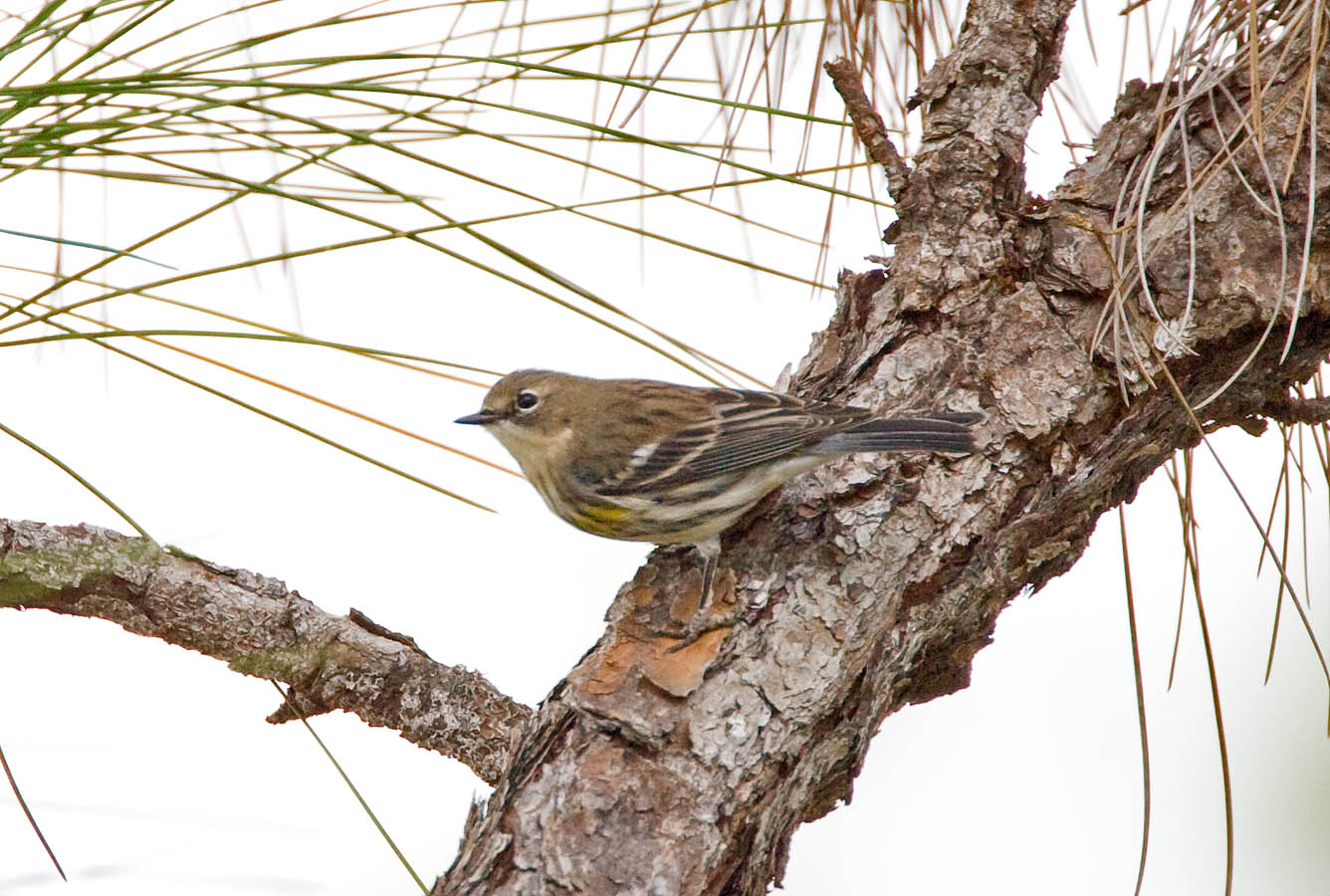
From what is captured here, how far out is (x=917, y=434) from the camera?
5.58 ft

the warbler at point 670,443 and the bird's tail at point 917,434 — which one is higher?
the warbler at point 670,443

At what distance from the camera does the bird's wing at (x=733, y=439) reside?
187 cm

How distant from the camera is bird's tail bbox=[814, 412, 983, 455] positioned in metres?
1.69

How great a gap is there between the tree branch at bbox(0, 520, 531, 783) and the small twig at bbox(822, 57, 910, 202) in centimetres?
92

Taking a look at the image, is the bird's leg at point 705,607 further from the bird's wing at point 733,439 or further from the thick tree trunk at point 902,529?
the bird's wing at point 733,439

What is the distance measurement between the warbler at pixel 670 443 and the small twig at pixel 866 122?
0.35 meters

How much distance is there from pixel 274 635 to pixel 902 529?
0.82 metres

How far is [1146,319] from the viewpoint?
172cm

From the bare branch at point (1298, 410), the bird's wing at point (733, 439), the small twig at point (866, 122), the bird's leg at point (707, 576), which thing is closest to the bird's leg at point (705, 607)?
the bird's leg at point (707, 576)

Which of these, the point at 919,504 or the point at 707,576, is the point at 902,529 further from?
the point at 707,576

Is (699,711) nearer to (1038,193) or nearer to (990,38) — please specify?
(1038,193)

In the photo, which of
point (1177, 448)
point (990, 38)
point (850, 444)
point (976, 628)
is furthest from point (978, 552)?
point (990, 38)

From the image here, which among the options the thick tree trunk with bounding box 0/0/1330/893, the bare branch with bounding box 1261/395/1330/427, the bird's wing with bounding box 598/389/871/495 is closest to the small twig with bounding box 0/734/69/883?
the thick tree trunk with bounding box 0/0/1330/893

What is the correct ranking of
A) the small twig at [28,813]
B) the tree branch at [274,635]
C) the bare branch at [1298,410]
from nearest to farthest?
the small twig at [28,813], the tree branch at [274,635], the bare branch at [1298,410]
